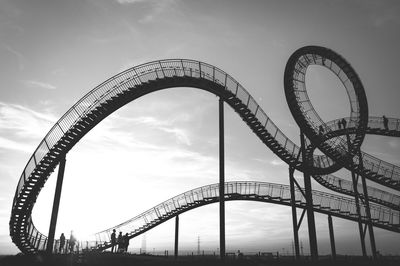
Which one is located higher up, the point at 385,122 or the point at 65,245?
the point at 385,122

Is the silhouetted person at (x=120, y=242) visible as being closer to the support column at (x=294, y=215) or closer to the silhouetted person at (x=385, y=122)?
the support column at (x=294, y=215)

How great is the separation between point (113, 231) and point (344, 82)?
73.3 feet

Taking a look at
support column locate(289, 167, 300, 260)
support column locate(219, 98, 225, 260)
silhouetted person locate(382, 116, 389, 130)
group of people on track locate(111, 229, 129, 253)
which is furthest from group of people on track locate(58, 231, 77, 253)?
silhouetted person locate(382, 116, 389, 130)

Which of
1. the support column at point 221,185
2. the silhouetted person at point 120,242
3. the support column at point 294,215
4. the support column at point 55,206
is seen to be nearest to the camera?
the support column at point 55,206

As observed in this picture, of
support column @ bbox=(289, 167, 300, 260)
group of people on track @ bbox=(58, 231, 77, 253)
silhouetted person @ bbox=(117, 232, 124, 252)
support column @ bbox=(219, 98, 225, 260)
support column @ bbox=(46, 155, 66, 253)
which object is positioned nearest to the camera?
support column @ bbox=(46, 155, 66, 253)

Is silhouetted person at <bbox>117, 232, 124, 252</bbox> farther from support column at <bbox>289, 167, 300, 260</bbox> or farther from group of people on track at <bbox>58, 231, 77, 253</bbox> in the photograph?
support column at <bbox>289, 167, 300, 260</bbox>

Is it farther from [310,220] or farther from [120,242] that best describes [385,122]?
[120,242]

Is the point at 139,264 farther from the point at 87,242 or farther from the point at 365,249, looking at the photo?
Result: the point at 365,249

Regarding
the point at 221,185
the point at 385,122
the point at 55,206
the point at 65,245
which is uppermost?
the point at 385,122

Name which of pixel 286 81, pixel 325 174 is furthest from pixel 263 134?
pixel 325 174

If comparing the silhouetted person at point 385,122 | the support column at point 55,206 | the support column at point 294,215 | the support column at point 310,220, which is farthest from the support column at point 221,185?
the silhouetted person at point 385,122

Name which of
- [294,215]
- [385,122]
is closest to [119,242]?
[294,215]

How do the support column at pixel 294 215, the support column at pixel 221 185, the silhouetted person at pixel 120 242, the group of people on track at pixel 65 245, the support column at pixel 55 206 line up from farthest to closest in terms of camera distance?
1. the silhouetted person at pixel 120 242
2. the support column at pixel 294 215
3. the group of people on track at pixel 65 245
4. the support column at pixel 221 185
5. the support column at pixel 55 206

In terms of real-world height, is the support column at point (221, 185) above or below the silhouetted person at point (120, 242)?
above
